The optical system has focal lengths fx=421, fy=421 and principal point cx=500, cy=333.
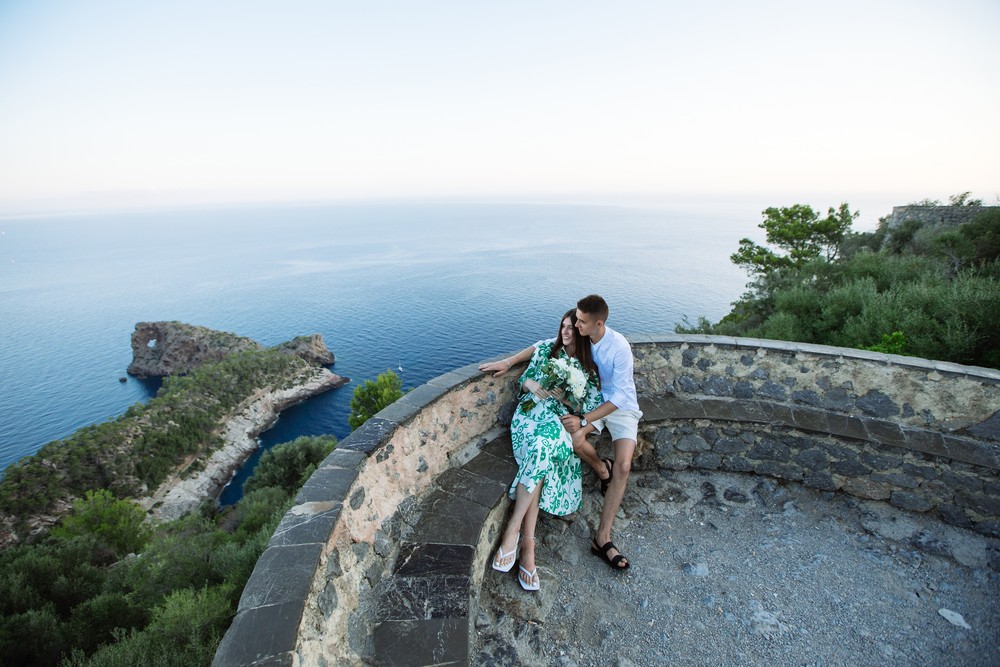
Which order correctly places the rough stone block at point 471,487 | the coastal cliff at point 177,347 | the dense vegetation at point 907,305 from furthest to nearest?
the coastal cliff at point 177,347, the dense vegetation at point 907,305, the rough stone block at point 471,487

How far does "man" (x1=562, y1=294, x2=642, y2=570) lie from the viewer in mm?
3100

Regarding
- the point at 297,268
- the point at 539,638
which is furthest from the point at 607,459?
the point at 297,268

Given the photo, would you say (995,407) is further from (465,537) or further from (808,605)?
(465,537)

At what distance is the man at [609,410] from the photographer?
3.10 m

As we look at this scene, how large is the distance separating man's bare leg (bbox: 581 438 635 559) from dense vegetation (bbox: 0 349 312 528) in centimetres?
3626

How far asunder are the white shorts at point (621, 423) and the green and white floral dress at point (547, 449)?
0.16 meters

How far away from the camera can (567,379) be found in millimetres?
3082

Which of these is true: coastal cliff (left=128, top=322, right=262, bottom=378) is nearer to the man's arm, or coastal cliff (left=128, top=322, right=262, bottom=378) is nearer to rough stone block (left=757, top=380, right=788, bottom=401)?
the man's arm

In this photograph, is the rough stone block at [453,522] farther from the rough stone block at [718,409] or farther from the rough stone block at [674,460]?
the rough stone block at [718,409]

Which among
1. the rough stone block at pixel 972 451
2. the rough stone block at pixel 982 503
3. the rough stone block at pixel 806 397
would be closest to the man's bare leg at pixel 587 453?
the rough stone block at pixel 806 397

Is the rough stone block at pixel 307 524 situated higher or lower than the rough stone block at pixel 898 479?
higher

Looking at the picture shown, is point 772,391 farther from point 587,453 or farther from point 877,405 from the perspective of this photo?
point 587,453

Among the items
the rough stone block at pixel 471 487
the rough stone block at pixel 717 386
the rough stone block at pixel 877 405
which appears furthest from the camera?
the rough stone block at pixel 717 386

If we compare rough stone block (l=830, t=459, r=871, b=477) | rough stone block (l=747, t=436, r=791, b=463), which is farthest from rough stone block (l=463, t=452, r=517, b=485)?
rough stone block (l=830, t=459, r=871, b=477)
